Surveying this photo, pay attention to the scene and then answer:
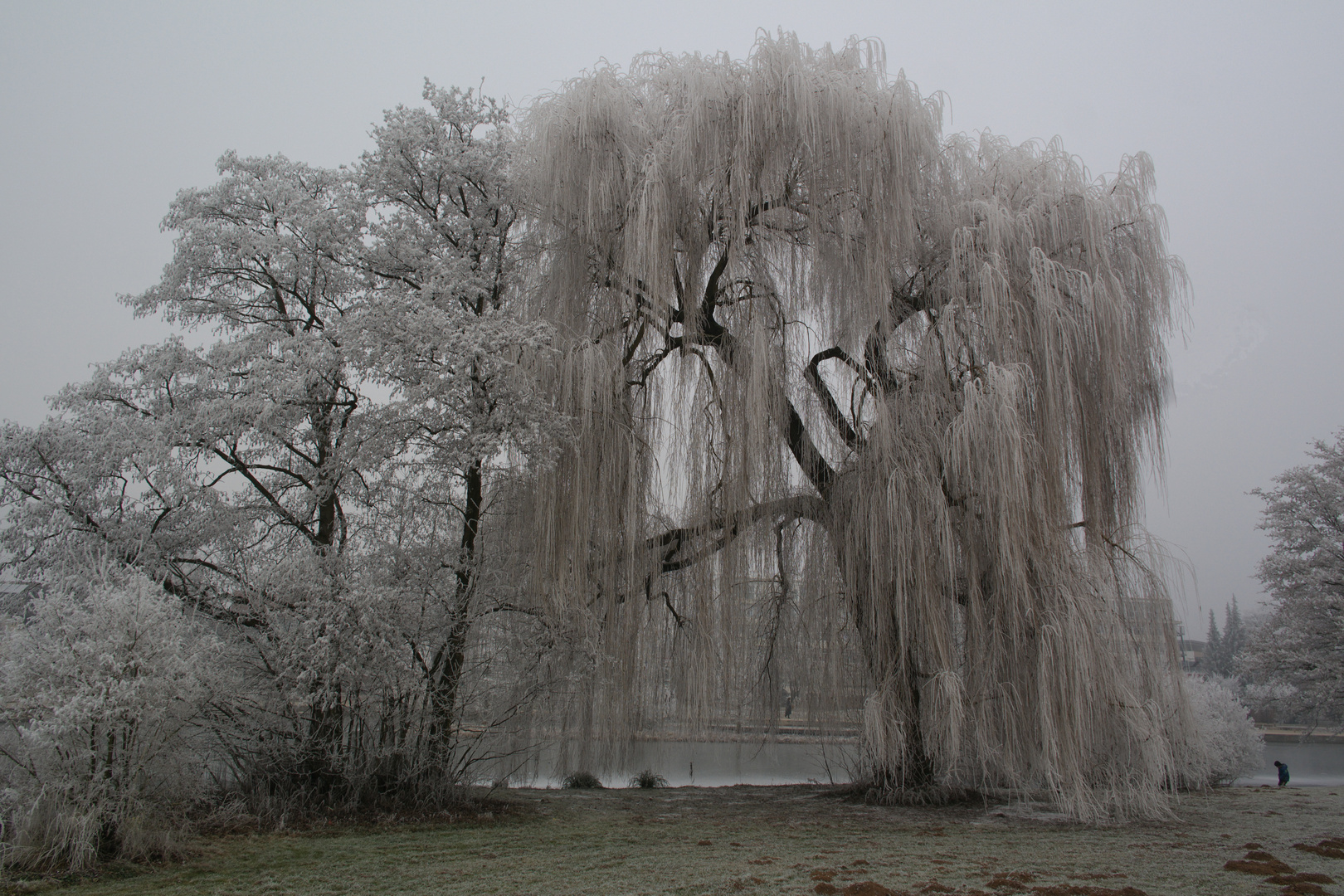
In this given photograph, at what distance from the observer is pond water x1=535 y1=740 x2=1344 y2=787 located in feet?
42.7

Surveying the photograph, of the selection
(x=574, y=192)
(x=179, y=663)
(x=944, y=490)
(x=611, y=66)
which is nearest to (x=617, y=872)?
(x=179, y=663)

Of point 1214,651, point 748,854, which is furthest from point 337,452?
point 1214,651

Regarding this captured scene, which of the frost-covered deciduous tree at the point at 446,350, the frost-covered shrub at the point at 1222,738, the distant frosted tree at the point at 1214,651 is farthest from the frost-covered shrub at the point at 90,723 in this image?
the distant frosted tree at the point at 1214,651

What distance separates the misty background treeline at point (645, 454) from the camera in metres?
7.02

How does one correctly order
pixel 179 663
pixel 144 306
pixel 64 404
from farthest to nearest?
pixel 144 306, pixel 64 404, pixel 179 663

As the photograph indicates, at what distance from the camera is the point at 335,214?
8227mm

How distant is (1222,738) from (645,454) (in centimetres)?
1031

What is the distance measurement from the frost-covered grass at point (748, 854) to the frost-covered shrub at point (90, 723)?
413 mm

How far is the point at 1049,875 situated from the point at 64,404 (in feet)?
29.7

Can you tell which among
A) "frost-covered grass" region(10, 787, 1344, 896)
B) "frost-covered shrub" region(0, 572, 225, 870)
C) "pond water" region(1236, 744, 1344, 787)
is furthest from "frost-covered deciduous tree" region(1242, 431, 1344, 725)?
"frost-covered shrub" region(0, 572, 225, 870)

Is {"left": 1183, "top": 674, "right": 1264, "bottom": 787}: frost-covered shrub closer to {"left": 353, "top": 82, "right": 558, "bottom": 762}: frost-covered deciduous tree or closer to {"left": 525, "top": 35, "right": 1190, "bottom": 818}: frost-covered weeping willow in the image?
{"left": 525, "top": 35, "right": 1190, "bottom": 818}: frost-covered weeping willow

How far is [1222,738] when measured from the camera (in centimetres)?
1185

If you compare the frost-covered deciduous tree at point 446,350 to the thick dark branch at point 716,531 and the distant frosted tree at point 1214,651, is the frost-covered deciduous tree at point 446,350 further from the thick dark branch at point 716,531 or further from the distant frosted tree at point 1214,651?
the distant frosted tree at point 1214,651

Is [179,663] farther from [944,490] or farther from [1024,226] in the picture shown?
[1024,226]
